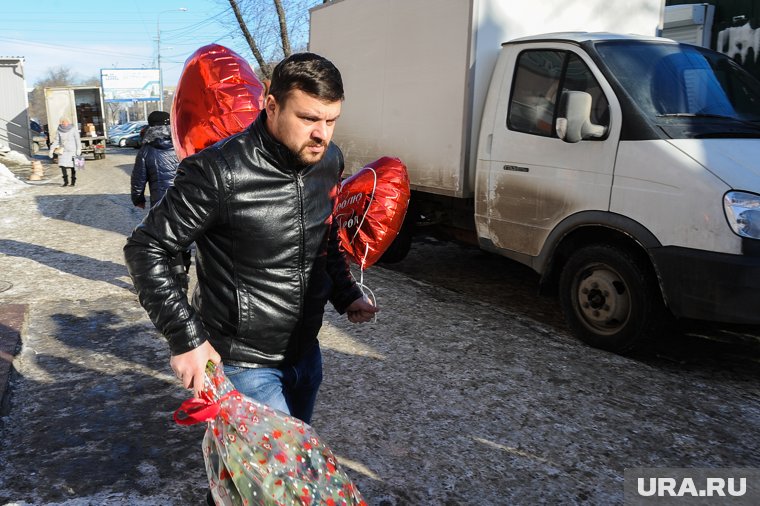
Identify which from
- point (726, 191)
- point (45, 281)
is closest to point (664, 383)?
point (726, 191)

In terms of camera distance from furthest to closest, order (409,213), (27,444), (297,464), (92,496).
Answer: (409,213) < (27,444) < (92,496) < (297,464)

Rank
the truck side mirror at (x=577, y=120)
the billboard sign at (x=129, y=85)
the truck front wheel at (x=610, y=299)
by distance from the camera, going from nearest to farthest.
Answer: the truck front wheel at (x=610, y=299) → the truck side mirror at (x=577, y=120) → the billboard sign at (x=129, y=85)

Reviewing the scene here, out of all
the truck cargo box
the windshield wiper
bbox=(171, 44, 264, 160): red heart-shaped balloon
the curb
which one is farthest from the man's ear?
the truck cargo box

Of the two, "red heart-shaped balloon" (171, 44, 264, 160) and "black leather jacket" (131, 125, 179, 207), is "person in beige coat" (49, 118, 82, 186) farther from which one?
"red heart-shaped balloon" (171, 44, 264, 160)

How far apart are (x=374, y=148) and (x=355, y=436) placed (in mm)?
4451

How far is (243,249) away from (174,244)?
24cm

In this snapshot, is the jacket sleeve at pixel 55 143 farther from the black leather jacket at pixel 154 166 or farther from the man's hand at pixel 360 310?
the man's hand at pixel 360 310

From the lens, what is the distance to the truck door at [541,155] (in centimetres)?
489

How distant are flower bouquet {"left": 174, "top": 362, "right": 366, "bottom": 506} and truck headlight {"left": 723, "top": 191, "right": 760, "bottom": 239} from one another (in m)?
3.29

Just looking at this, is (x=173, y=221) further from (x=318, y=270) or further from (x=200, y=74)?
(x=200, y=74)

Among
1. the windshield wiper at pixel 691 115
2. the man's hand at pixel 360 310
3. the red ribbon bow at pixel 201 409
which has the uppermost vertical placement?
the windshield wiper at pixel 691 115

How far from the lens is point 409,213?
7.34 meters

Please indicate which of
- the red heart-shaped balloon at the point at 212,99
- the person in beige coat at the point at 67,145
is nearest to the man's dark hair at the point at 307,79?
the red heart-shaped balloon at the point at 212,99

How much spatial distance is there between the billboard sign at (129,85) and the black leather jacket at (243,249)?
214ft
